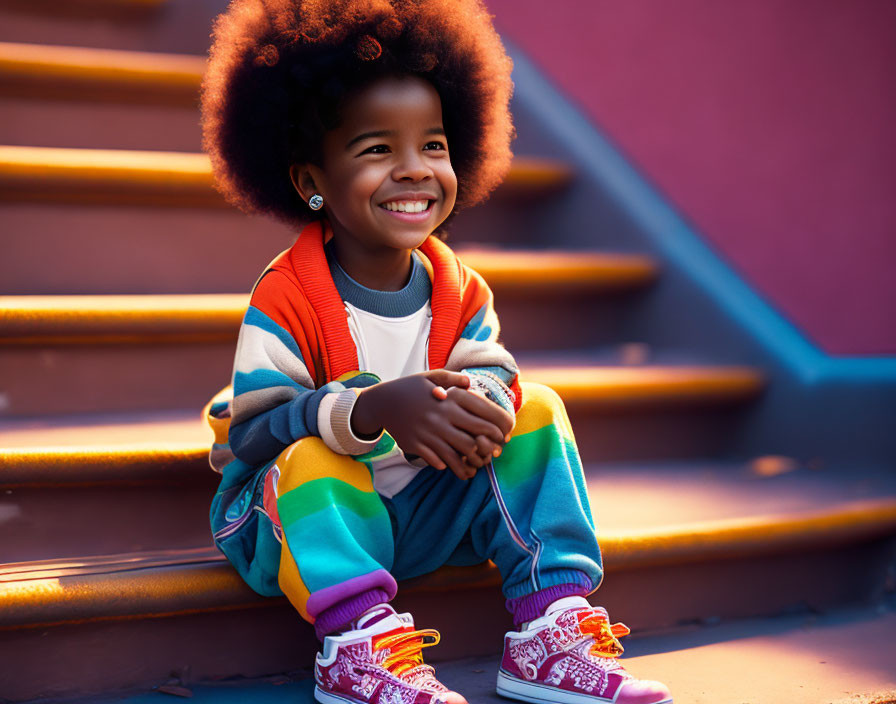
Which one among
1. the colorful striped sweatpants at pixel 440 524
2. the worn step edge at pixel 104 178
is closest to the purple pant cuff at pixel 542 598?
the colorful striped sweatpants at pixel 440 524

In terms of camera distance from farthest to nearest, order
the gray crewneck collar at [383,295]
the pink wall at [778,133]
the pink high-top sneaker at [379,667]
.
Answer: the pink wall at [778,133]
the gray crewneck collar at [383,295]
the pink high-top sneaker at [379,667]

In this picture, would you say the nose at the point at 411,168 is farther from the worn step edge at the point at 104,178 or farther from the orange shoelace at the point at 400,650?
the worn step edge at the point at 104,178

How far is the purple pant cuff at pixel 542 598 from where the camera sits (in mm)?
1162

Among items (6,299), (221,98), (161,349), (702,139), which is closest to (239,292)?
(161,349)

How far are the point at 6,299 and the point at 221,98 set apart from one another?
1.97ft

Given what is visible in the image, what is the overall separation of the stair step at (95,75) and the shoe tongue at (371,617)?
161 cm

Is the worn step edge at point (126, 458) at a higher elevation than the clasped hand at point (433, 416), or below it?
higher

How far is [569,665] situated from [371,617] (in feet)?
0.83

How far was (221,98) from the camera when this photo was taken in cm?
131

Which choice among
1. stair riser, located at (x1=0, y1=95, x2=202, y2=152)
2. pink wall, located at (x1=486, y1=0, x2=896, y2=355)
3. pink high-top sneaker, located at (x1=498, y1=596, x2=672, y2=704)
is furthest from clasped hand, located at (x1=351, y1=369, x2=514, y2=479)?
stair riser, located at (x1=0, y1=95, x2=202, y2=152)

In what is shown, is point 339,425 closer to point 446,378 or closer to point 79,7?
point 446,378

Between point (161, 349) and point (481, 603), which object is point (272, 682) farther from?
point (161, 349)

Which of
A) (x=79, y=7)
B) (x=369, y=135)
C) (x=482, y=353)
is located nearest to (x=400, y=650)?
(x=482, y=353)

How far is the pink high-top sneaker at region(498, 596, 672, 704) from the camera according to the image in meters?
1.11
